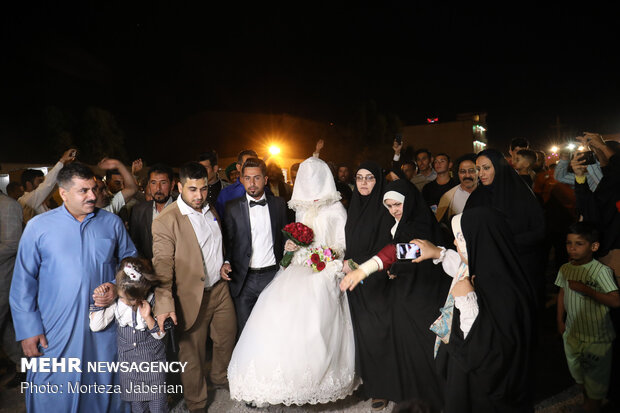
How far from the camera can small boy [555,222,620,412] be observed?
12.1 feet

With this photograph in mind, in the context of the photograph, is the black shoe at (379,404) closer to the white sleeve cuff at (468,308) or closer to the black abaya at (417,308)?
the black abaya at (417,308)

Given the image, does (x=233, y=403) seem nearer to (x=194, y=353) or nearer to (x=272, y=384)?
(x=194, y=353)

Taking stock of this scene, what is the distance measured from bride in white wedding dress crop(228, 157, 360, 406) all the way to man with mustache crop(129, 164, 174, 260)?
6.05 ft

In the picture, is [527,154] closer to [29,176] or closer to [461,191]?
[461,191]

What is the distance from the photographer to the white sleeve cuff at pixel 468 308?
93.7 inches

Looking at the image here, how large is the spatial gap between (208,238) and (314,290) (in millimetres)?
1282

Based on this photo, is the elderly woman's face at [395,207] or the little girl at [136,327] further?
the elderly woman's face at [395,207]

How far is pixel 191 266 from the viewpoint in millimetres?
3863

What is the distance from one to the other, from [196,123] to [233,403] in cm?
3100

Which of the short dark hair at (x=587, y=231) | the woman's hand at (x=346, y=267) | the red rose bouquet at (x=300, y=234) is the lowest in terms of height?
the woman's hand at (x=346, y=267)

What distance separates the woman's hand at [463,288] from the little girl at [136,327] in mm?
2650

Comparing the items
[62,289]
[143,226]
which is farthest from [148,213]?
[62,289]

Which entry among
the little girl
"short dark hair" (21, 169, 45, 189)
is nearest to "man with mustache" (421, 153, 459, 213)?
the little girl

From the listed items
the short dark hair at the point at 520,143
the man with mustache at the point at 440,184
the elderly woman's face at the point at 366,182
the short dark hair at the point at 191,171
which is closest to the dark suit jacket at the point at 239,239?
the short dark hair at the point at 191,171
